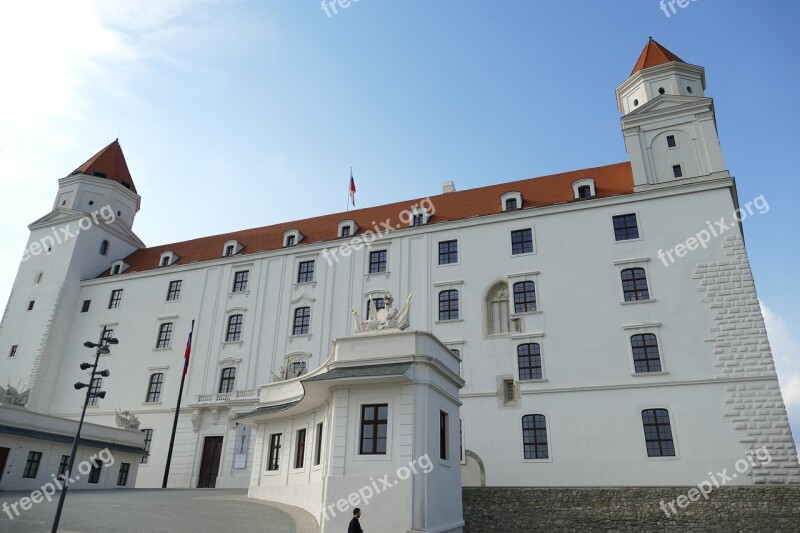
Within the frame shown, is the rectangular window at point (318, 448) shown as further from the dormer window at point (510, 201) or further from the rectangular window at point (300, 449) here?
the dormer window at point (510, 201)

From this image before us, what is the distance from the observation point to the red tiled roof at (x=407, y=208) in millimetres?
30141

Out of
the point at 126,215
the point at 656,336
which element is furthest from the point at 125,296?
the point at 656,336

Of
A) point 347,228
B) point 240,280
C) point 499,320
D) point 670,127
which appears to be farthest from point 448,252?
point 240,280

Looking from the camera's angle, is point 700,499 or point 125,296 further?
point 125,296

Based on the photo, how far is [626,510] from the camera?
1981 cm

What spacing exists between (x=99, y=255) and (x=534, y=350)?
102ft

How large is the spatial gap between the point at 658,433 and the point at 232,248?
86.4 ft

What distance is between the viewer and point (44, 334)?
122 feet

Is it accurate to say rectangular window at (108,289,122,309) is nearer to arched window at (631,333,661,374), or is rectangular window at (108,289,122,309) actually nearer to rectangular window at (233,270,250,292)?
rectangular window at (233,270,250,292)

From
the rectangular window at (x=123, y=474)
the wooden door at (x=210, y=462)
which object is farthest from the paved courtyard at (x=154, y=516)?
the wooden door at (x=210, y=462)

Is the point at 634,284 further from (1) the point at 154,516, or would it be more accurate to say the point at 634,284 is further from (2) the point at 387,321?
(1) the point at 154,516

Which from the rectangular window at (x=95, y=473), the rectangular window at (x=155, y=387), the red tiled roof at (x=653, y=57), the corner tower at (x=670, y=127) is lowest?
the rectangular window at (x=95, y=473)

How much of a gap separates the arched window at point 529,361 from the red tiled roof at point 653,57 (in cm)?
1621

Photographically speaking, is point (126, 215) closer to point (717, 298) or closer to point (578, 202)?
point (578, 202)
